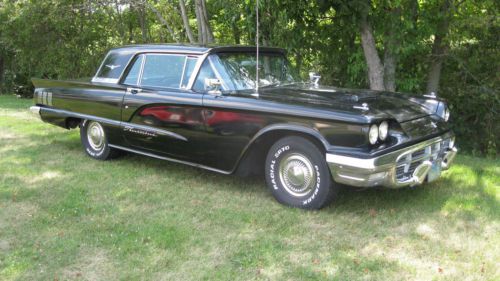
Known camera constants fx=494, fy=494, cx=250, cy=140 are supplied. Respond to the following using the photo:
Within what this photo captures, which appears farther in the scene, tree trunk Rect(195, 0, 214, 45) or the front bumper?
tree trunk Rect(195, 0, 214, 45)

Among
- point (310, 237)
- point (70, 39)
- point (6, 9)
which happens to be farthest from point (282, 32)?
point (6, 9)

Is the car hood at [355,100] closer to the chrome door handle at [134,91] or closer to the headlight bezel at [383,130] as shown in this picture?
the headlight bezel at [383,130]

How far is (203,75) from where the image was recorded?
5.29m

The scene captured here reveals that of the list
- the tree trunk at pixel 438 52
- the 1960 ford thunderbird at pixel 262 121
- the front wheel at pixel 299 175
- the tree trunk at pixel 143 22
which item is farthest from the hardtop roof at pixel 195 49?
the tree trunk at pixel 143 22

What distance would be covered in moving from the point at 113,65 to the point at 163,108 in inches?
55.5

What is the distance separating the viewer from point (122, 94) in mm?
5961

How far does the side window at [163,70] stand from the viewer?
217 inches

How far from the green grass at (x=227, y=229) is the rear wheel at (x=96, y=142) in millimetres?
437

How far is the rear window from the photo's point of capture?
6.25 metres

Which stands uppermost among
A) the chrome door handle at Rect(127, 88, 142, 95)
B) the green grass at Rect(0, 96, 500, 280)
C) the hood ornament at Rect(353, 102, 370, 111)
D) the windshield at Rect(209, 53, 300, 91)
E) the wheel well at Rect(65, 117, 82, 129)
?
the windshield at Rect(209, 53, 300, 91)

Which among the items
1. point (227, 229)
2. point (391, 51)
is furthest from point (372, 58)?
point (227, 229)

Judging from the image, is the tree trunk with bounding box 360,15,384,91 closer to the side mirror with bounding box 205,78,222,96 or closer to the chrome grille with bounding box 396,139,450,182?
the chrome grille with bounding box 396,139,450,182

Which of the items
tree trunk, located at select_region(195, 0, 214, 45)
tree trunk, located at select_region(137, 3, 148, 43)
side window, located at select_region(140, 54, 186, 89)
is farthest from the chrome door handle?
tree trunk, located at select_region(137, 3, 148, 43)

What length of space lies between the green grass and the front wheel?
14 centimetres
